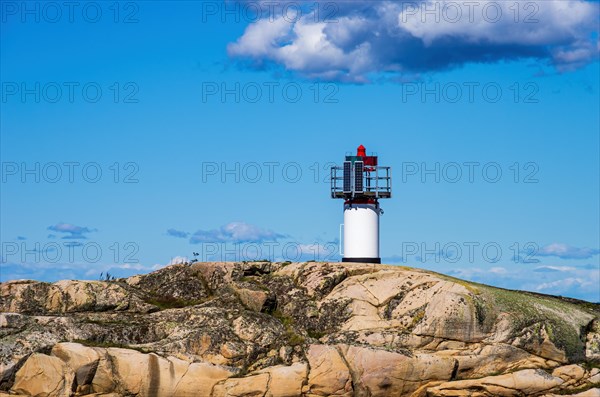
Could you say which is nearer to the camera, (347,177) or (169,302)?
(169,302)

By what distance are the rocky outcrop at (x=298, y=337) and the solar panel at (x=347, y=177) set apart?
160 inches

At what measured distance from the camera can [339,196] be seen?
44.1m

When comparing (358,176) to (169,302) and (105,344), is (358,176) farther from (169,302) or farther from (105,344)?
(105,344)

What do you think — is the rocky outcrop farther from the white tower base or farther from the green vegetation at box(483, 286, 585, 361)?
the white tower base

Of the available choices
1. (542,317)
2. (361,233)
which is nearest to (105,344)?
(361,233)

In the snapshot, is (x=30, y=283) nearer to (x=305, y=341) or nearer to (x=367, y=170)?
(x=305, y=341)

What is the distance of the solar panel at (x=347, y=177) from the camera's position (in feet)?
144

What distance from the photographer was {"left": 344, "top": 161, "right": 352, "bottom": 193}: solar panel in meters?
43.9

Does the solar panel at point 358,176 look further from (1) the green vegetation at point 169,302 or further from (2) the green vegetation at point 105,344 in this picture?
(2) the green vegetation at point 105,344

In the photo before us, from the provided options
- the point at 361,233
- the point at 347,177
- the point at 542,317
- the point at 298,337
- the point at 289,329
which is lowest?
the point at 298,337

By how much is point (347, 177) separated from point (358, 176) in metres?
0.50

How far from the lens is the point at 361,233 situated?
4369cm

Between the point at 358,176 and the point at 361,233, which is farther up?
the point at 358,176

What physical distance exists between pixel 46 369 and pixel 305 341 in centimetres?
967
